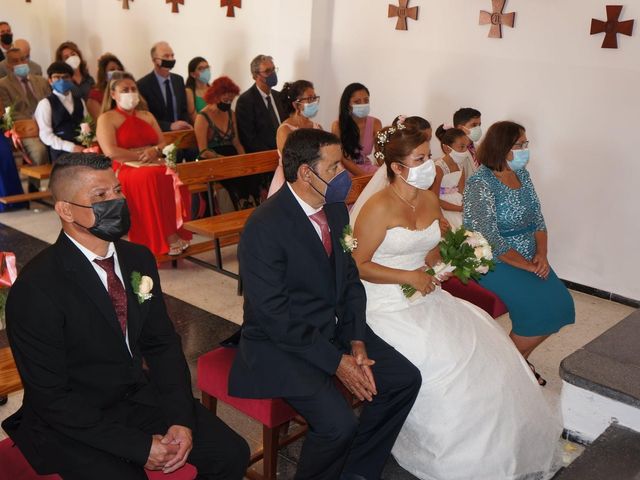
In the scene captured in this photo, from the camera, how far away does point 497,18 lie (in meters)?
6.49

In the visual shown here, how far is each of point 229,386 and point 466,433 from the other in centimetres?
113

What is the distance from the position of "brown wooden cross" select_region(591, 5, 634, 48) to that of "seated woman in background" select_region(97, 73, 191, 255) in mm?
3662

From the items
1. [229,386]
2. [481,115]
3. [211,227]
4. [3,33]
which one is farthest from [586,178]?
[3,33]

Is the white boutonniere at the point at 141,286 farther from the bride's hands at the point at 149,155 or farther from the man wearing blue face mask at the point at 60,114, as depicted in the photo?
the man wearing blue face mask at the point at 60,114

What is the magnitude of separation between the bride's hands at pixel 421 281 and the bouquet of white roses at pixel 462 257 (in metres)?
0.10

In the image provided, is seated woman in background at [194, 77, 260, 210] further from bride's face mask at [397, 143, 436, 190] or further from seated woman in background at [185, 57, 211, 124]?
bride's face mask at [397, 143, 436, 190]

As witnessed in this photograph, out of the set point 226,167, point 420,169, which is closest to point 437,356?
point 420,169

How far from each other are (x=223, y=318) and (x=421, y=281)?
2174 mm

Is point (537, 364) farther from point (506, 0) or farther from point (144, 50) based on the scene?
point (144, 50)

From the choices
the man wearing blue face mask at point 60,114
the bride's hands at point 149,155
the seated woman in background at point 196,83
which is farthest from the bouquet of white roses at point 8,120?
the bride's hands at point 149,155

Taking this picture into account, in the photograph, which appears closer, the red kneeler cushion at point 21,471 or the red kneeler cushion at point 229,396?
the red kneeler cushion at point 21,471

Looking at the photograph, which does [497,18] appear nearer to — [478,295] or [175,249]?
[478,295]

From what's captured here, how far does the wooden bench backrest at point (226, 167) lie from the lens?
594 cm

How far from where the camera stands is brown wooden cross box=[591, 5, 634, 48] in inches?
226
